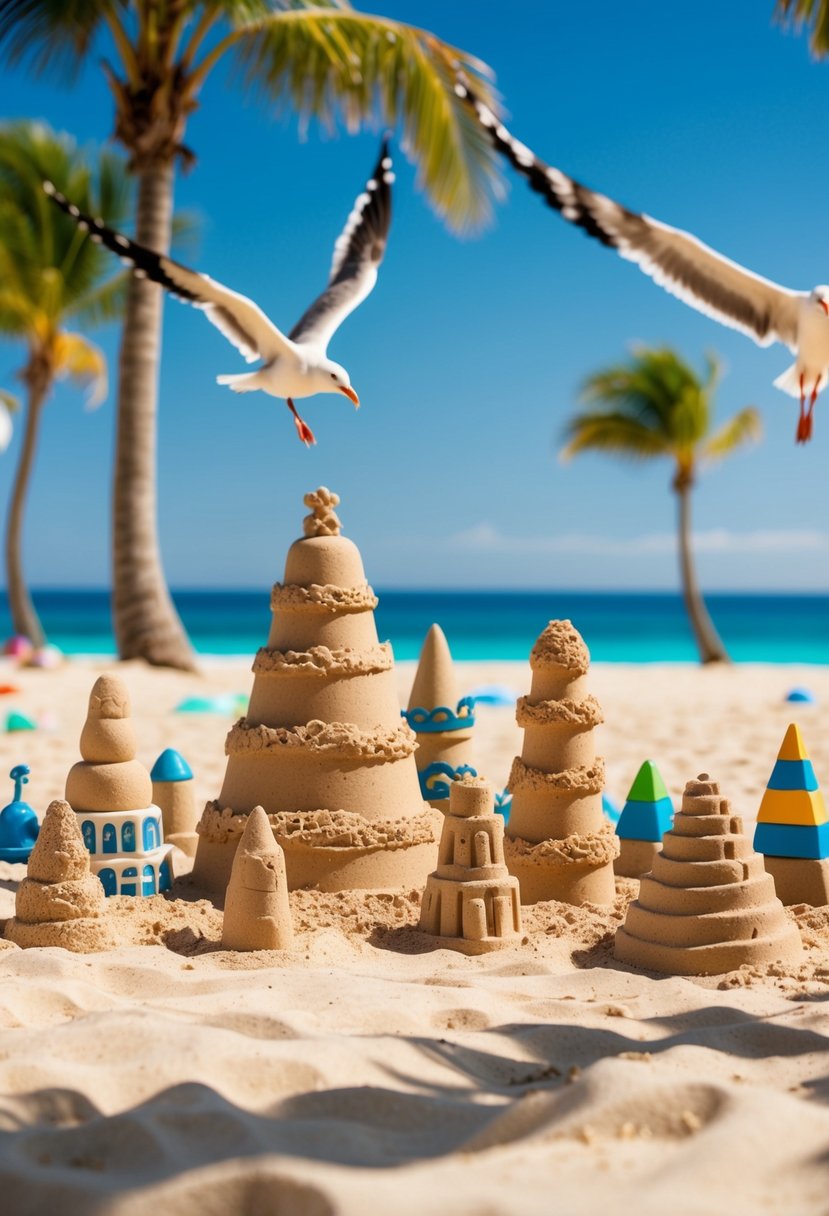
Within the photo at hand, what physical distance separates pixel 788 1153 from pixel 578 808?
7.05 ft

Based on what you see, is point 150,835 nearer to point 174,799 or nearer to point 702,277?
point 174,799

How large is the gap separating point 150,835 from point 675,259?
320 cm

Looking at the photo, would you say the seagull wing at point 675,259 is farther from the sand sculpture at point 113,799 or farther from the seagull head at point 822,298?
the sand sculpture at point 113,799

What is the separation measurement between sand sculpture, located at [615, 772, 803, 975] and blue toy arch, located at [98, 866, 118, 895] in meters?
2.06

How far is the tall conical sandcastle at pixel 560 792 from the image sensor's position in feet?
14.3

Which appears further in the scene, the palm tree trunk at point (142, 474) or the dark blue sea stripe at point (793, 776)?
the palm tree trunk at point (142, 474)

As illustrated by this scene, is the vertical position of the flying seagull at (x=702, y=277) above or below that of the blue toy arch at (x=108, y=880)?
above

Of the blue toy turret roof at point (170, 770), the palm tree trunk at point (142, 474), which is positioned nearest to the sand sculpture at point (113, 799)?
the blue toy turret roof at point (170, 770)

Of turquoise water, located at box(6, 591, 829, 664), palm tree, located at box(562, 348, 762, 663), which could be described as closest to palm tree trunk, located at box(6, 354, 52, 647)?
palm tree, located at box(562, 348, 762, 663)

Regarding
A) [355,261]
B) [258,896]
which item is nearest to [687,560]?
[355,261]

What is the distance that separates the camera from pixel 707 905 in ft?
12.0

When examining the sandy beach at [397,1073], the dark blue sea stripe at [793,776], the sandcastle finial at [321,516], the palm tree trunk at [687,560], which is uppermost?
Answer: the palm tree trunk at [687,560]

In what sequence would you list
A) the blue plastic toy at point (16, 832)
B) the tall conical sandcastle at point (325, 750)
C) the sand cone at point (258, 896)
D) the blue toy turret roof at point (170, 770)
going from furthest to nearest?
the blue toy turret roof at point (170, 770), the blue plastic toy at point (16, 832), the tall conical sandcastle at point (325, 750), the sand cone at point (258, 896)

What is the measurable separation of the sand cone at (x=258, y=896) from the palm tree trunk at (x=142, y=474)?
28.2ft
